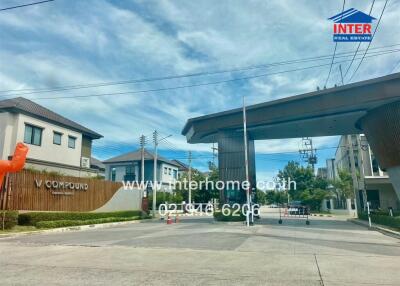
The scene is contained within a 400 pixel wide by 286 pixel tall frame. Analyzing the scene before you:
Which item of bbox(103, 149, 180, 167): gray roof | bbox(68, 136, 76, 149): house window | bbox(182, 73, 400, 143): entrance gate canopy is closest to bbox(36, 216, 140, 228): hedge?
bbox(182, 73, 400, 143): entrance gate canopy

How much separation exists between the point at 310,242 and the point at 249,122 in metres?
12.9

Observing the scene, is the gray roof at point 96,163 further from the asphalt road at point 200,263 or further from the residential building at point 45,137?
the asphalt road at point 200,263

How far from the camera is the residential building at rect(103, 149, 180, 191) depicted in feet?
185

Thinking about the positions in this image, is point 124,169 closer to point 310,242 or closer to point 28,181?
point 28,181

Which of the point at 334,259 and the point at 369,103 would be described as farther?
the point at 369,103

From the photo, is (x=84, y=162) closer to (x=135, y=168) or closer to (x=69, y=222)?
(x=69, y=222)

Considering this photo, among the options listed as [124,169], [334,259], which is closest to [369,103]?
[334,259]

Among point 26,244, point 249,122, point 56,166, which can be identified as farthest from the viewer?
point 56,166

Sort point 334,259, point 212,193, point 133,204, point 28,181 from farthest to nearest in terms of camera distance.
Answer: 1. point 212,193
2. point 133,204
3. point 28,181
4. point 334,259

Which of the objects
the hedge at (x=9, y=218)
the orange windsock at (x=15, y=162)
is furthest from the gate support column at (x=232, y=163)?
the orange windsock at (x=15, y=162)

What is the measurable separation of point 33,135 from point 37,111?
235cm

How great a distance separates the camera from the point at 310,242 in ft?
46.2

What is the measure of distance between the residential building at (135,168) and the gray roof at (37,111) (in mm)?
20293

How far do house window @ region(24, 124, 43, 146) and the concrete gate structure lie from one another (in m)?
12.7
